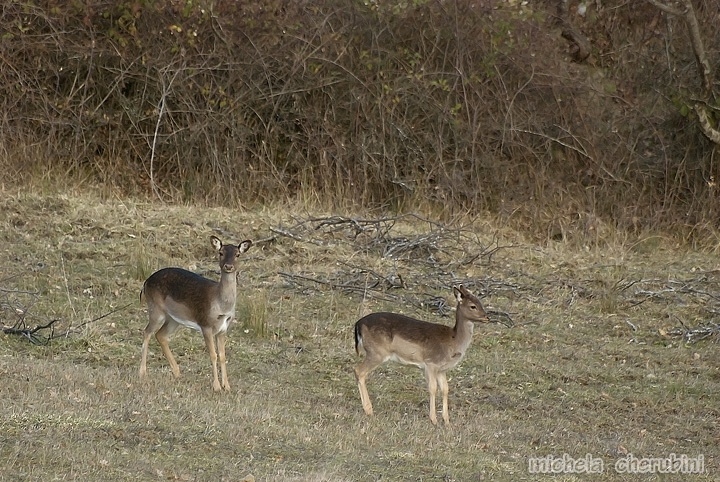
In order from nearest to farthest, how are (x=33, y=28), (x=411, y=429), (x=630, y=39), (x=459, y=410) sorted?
(x=411, y=429), (x=459, y=410), (x=33, y=28), (x=630, y=39)

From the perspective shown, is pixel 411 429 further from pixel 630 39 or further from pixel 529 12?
pixel 630 39

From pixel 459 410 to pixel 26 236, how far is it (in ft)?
20.7

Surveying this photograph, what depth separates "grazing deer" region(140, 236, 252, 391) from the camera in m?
9.27

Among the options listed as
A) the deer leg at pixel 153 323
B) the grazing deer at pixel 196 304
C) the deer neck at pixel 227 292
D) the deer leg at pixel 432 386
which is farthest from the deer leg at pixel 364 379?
the deer leg at pixel 153 323

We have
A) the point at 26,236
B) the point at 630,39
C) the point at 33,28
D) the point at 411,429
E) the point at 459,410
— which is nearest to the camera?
the point at 411,429

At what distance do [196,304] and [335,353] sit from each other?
184cm

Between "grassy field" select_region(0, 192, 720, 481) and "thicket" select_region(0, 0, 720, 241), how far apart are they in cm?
103

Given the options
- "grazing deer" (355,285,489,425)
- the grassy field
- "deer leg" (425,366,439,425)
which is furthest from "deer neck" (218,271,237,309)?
"deer leg" (425,366,439,425)

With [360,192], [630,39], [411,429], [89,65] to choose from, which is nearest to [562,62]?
[630,39]

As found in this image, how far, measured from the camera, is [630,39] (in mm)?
19656

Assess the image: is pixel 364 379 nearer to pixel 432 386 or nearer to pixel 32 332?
pixel 432 386

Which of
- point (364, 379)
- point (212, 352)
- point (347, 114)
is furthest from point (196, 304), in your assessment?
point (347, 114)

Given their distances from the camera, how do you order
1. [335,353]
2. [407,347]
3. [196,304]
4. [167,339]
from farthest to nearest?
[335,353], [167,339], [196,304], [407,347]

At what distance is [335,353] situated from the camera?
424 inches
